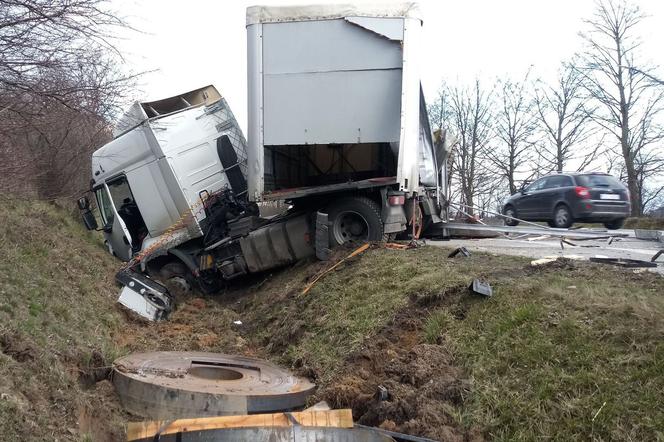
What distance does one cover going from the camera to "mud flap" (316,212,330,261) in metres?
8.91

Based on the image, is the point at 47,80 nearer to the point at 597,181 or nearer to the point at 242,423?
the point at 242,423

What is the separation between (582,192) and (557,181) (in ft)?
3.35

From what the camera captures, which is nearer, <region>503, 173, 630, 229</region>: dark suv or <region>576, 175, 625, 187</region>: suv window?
<region>503, 173, 630, 229</region>: dark suv

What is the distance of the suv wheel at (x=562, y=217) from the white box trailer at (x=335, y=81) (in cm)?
679

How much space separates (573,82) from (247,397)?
113 ft

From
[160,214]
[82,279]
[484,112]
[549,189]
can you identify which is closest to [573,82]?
[484,112]

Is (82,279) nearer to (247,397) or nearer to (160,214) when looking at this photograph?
(160,214)

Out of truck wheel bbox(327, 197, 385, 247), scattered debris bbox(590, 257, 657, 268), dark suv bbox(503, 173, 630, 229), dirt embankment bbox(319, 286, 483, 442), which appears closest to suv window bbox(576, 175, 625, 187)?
dark suv bbox(503, 173, 630, 229)

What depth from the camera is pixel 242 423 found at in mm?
3959

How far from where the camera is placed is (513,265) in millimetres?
6477

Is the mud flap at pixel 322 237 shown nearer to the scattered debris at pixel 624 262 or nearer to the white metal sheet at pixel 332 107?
the white metal sheet at pixel 332 107

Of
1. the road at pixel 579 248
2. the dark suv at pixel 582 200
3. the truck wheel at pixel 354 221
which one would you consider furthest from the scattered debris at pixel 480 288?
the dark suv at pixel 582 200

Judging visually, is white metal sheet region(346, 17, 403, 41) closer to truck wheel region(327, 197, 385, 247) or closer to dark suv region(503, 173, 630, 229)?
truck wheel region(327, 197, 385, 247)

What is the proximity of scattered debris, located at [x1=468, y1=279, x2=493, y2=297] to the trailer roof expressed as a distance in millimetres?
4811
